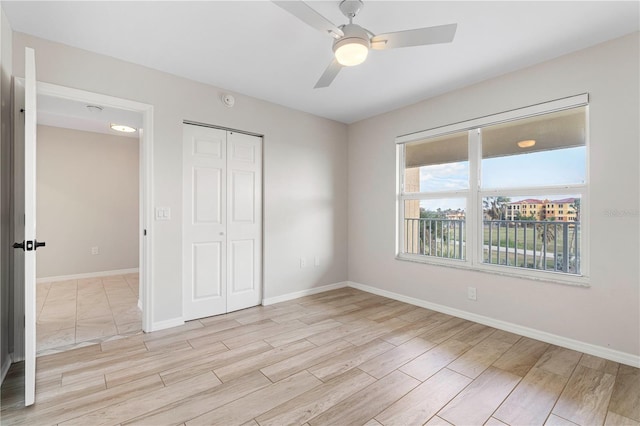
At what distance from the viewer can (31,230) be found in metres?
1.74

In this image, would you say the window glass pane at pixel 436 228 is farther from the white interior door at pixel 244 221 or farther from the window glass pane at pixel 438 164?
the white interior door at pixel 244 221

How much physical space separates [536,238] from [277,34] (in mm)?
2966

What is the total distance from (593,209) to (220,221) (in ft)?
11.5

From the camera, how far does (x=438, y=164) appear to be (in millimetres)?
3521

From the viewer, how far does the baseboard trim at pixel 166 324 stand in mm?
2809

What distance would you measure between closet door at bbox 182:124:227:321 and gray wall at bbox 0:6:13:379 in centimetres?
127

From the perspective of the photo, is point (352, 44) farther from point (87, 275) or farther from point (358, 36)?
point (87, 275)

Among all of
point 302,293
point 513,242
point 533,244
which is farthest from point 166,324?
point 533,244

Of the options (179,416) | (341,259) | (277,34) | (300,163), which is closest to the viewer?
(179,416)

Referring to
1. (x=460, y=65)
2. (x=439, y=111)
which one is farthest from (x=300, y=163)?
(x=460, y=65)

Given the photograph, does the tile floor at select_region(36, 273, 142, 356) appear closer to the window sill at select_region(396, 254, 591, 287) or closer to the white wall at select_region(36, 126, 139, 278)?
Answer: the white wall at select_region(36, 126, 139, 278)

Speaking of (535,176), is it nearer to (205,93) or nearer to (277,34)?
(277,34)

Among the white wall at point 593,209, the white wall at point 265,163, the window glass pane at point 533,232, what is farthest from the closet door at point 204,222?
the window glass pane at point 533,232

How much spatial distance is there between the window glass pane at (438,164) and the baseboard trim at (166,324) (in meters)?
3.08
